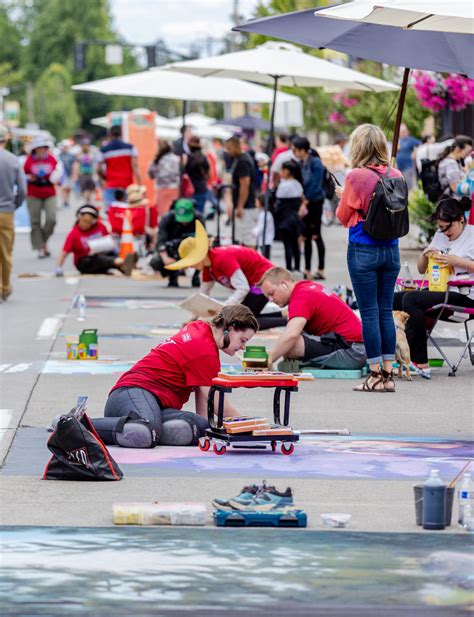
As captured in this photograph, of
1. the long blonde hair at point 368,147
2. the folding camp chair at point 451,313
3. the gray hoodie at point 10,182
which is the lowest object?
the folding camp chair at point 451,313

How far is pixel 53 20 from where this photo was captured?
134250 mm

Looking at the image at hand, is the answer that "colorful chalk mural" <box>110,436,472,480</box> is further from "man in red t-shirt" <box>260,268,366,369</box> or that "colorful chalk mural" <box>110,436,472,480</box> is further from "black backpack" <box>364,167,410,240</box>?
"man in red t-shirt" <box>260,268,366,369</box>

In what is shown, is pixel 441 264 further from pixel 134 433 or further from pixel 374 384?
pixel 134 433

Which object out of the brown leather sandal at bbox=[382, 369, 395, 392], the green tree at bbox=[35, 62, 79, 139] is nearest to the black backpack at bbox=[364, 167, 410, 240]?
the brown leather sandal at bbox=[382, 369, 395, 392]

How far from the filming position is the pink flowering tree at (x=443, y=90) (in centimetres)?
1977

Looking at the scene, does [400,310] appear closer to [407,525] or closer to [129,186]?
[407,525]

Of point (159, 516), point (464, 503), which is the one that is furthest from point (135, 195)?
point (464, 503)

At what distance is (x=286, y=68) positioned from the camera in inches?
690

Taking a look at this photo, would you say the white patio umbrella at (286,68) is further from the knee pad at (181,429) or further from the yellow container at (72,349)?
the knee pad at (181,429)

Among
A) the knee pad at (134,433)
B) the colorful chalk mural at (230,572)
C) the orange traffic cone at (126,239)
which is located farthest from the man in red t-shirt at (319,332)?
the orange traffic cone at (126,239)

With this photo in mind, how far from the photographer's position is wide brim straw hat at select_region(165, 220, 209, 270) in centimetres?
1280

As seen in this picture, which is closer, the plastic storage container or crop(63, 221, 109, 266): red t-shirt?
the plastic storage container

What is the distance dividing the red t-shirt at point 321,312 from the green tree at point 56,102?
386ft

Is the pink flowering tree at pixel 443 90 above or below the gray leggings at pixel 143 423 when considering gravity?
above
